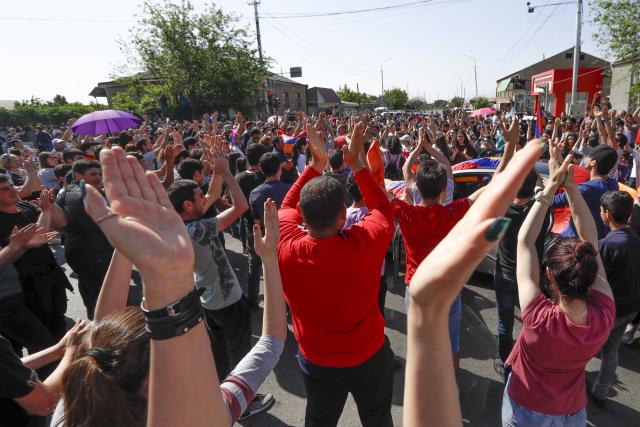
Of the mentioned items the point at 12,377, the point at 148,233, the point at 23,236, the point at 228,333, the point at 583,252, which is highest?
the point at 148,233

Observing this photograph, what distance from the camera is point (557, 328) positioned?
6.31 ft

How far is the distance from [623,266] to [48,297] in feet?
16.6

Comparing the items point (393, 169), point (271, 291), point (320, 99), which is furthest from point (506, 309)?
point (320, 99)

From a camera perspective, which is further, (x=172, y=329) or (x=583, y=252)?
(x=583, y=252)

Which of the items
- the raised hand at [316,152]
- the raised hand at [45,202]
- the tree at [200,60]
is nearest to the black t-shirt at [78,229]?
the raised hand at [45,202]

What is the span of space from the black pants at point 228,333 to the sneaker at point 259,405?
360 millimetres

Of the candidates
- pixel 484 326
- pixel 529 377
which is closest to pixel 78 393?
pixel 529 377

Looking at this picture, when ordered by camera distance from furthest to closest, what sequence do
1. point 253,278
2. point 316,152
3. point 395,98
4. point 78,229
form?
point 395,98
point 253,278
point 78,229
point 316,152

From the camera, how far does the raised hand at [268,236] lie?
1654 mm

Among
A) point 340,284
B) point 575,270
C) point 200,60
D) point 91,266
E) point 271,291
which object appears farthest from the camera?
point 200,60

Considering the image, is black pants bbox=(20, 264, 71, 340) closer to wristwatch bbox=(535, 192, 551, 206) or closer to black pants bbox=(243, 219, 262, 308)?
black pants bbox=(243, 219, 262, 308)

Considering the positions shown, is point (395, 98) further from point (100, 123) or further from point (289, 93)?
point (100, 123)

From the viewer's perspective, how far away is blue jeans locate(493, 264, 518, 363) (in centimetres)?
354

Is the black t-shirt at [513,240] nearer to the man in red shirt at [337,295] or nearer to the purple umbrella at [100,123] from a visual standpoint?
the man in red shirt at [337,295]
